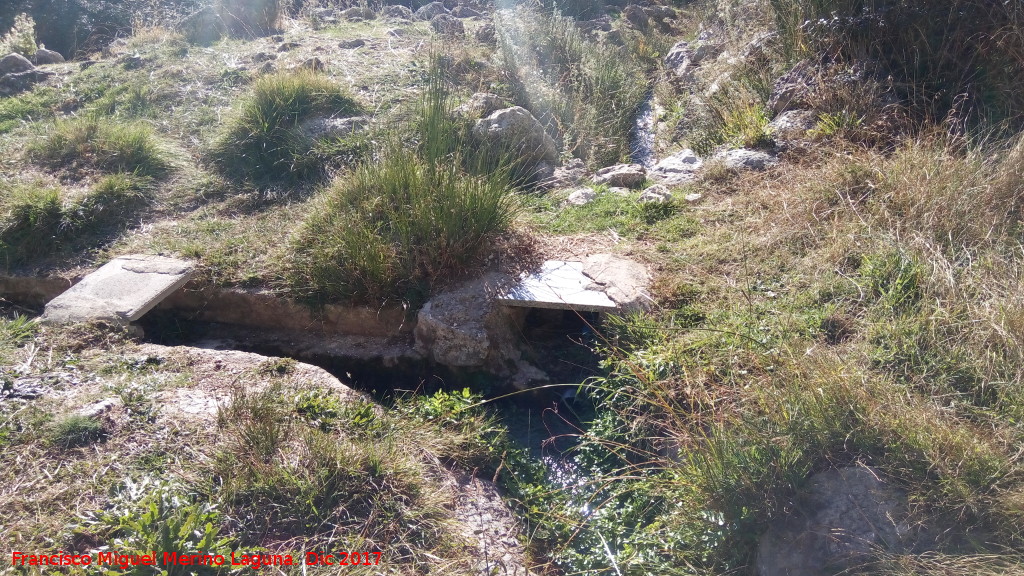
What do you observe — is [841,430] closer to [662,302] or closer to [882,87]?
[662,302]

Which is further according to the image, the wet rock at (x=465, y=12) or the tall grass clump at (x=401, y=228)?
the wet rock at (x=465, y=12)

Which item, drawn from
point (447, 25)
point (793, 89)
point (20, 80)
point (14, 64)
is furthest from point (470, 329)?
point (14, 64)

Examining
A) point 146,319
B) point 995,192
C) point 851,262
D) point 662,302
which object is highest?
point 995,192

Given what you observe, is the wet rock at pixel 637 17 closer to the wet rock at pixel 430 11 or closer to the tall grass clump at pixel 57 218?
the wet rock at pixel 430 11

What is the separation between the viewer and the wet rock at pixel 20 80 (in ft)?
25.7

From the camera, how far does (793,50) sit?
237 inches

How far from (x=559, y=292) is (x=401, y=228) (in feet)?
3.57

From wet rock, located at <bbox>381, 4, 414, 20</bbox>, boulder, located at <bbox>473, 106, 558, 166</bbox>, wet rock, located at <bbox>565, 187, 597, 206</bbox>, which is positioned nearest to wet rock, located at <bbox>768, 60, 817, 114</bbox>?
wet rock, located at <bbox>565, 187, 597, 206</bbox>

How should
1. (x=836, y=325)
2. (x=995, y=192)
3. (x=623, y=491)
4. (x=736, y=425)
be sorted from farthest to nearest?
(x=995, y=192)
(x=836, y=325)
(x=623, y=491)
(x=736, y=425)

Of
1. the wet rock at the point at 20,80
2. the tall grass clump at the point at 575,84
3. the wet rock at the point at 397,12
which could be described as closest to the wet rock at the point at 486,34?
the tall grass clump at the point at 575,84

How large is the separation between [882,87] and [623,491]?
13.3 feet

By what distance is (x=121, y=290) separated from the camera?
4.36 metres

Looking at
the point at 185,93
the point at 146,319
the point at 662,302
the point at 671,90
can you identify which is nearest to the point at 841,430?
the point at 662,302

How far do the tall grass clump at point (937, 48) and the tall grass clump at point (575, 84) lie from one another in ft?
6.78
